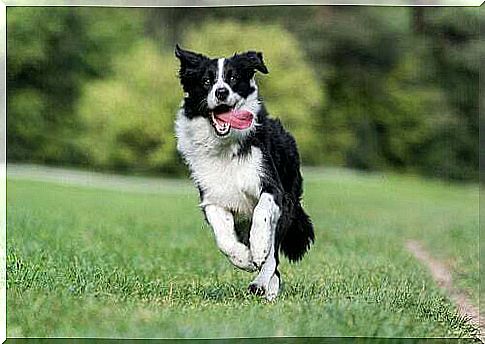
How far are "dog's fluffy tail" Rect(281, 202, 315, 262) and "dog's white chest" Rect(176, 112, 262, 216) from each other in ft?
1.31

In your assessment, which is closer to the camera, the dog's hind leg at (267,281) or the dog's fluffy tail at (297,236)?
the dog's hind leg at (267,281)

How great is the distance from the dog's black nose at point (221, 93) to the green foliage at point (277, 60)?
65 centimetres

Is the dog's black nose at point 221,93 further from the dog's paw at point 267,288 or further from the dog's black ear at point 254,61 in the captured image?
the dog's paw at point 267,288

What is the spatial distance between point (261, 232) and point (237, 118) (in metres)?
0.57

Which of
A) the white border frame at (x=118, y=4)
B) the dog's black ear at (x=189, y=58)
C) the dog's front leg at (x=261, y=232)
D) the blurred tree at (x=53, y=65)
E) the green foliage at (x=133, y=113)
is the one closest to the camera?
the dog's front leg at (x=261, y=232)

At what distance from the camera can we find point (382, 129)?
563cm

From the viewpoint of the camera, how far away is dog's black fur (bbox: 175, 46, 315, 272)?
452cm

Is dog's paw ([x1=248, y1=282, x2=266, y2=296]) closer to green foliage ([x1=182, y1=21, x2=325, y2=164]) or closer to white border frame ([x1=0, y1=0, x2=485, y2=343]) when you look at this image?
green foliage ([x1=182, y1=21, x2=325, y2=164])

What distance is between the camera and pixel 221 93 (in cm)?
443

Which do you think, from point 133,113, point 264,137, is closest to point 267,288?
point 264,137

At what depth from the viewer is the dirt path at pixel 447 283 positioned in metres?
→ 4.83

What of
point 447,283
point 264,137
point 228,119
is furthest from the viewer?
point 447,283

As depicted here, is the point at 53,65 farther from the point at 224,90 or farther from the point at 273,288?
the point at 273,288

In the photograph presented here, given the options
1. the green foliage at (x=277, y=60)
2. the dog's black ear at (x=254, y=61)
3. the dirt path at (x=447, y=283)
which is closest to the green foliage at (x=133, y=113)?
the green foliage at (x=277, y=60)
